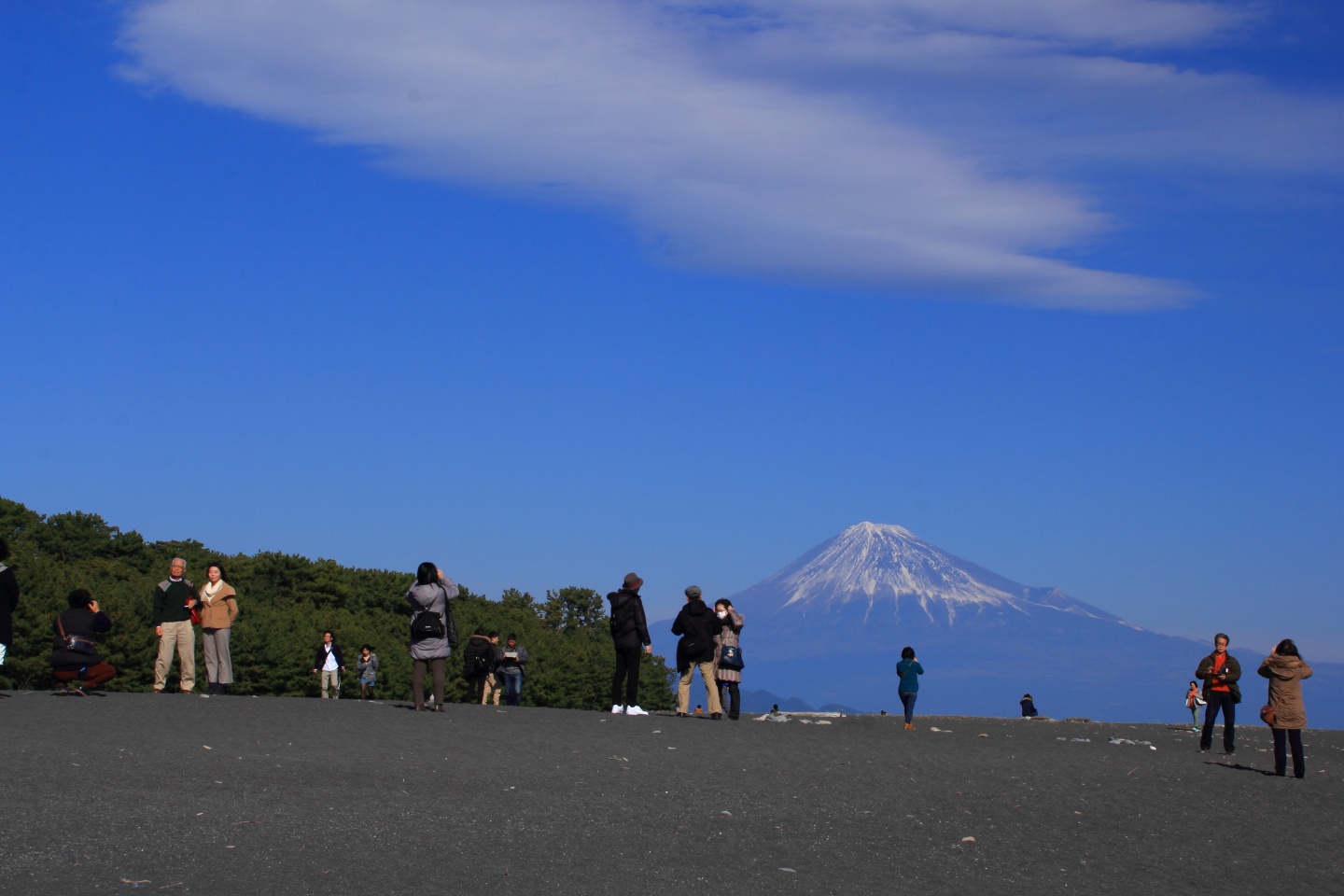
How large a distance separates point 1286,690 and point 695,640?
7.64 metres

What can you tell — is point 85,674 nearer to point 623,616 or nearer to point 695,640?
point 623,616

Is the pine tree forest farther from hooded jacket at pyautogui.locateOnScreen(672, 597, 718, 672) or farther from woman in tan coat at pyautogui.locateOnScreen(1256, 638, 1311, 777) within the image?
woman in tan coat at pyautogui.locateOnScreen(1256, 638, 1311, 777)

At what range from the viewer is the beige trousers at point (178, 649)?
63.8 ft

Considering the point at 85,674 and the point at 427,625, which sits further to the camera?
the point at 427,625

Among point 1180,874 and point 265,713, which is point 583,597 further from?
point 1180,874

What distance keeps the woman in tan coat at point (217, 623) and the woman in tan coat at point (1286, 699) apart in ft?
43.9

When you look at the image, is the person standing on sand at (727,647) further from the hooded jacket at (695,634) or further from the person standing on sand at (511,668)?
the person standing on sand at (511,668)

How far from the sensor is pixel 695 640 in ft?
65.4

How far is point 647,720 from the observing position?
19.3m

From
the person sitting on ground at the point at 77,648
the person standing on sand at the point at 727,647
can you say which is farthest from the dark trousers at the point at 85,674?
the person standing on sand at the point at 727,647

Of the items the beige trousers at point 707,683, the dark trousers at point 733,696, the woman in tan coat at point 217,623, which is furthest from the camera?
the dark trousers at point 733,696

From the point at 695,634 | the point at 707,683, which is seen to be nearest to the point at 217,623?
the point at 695,634

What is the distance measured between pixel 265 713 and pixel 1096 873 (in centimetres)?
1056

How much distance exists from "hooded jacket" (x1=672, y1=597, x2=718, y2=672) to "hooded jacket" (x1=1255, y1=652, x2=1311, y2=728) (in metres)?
7.27
